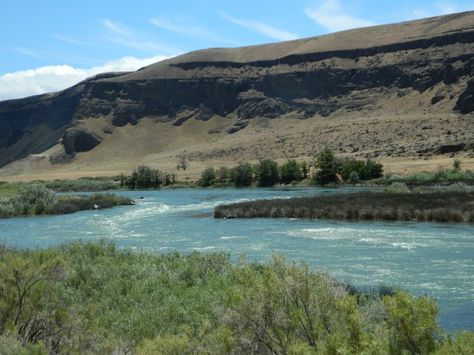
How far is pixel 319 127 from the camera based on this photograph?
160250mm

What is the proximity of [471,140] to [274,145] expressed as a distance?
61.1m

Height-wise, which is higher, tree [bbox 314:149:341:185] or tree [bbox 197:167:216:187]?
tree [bbox 314:149:341:185]

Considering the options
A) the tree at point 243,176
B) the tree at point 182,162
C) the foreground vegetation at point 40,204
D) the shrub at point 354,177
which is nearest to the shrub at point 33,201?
the foreground vegetation at point 40,204

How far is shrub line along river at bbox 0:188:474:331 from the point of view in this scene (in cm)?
2044

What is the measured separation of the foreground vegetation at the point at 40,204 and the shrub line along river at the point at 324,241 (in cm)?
474

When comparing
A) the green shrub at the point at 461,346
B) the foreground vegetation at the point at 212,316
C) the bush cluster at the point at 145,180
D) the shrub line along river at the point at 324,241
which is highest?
the green shrub at the point at 461,346

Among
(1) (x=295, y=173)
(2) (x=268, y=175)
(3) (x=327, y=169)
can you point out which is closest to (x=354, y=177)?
(3) (x=327, y=169)

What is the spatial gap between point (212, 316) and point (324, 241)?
1937 centimetres

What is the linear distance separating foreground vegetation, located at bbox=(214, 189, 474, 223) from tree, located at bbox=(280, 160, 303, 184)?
41488 mm

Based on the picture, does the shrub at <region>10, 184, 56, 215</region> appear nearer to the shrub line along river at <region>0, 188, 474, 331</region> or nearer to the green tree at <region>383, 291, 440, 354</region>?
the shrub line along river at <region>0, 188, 474, 331</region>

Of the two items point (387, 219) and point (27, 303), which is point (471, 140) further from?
point (27, 303)

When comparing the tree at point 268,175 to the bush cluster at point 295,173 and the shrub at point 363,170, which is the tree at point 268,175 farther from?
the shrub at point 363,170

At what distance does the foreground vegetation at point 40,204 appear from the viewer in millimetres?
57000

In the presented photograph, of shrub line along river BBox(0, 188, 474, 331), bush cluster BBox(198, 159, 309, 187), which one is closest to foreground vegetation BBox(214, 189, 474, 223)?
shrub line along river BBox(0, 188, 474, 331)
